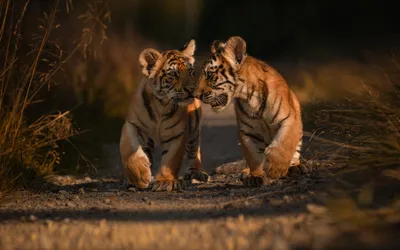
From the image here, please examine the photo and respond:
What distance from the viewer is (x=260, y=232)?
14.6 feet

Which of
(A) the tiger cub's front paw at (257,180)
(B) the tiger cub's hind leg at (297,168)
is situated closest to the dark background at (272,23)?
(B) the tiger cub's hind leg at (297,168)

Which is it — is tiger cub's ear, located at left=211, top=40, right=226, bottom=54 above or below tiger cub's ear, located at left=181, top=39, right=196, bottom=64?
above

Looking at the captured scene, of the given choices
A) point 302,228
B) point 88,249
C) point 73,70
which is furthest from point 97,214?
point 73,70

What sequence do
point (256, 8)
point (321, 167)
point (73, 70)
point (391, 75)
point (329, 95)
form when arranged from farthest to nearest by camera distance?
point (256, 8) < point (73, 70) < point (321, 167) < point (329, 95) < point (391, 75)

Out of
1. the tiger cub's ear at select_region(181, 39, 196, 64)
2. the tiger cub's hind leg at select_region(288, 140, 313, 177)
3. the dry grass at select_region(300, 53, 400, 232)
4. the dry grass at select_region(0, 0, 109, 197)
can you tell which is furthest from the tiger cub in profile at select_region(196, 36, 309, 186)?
the dry grass at select_region(0, 0, 109, 197)

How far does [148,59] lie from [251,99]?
974mm

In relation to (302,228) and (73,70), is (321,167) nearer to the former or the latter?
(302,228)

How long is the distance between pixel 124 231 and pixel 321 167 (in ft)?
7.91

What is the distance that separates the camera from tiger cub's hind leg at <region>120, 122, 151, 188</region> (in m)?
6.33

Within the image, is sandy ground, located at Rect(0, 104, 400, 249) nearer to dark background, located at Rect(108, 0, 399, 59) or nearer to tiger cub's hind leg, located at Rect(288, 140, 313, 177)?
tiger cub's hind leg, located at Rect(288, 140, 313, 177)

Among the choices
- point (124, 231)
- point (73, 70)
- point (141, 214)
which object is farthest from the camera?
point (73, 70)

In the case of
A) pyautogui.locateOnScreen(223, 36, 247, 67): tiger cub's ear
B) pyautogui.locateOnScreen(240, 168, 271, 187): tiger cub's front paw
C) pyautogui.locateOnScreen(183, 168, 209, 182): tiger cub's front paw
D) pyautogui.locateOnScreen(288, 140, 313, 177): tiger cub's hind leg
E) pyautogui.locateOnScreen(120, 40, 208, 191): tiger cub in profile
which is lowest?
pyautogui.locateOnScreen(183, 168, 209, 182): tiger cub's front paw

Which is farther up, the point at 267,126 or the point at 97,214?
the point at 267,126

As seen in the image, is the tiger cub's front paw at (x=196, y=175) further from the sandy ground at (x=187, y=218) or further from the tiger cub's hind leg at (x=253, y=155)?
the tiger cub's hind leg at (x=253, y=155)
